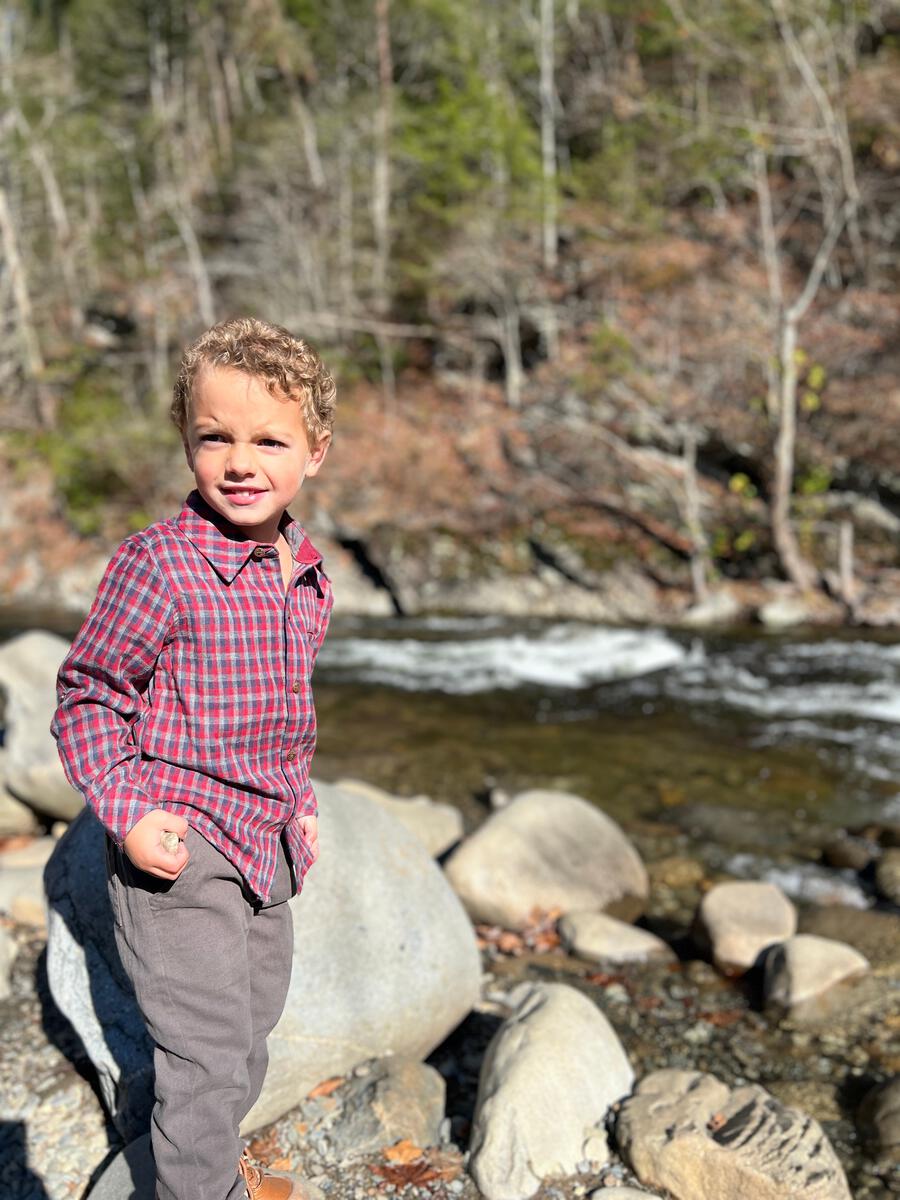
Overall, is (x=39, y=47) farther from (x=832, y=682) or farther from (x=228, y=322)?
(x=228, y=322)

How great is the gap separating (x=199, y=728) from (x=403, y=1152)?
→ 1.70 meters

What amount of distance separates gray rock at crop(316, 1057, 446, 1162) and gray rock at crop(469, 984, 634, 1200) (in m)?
0.16

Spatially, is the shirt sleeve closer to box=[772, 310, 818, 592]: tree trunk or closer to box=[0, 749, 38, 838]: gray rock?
box=[0, 749, 38, 838]: gray rock

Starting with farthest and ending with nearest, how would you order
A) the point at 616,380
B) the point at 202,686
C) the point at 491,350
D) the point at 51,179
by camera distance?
the point at 51,179 < the point at 491,350 < the point at 616,380 < the point at 202,686

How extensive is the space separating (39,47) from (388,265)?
1664cm

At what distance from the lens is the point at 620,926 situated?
14.1ft

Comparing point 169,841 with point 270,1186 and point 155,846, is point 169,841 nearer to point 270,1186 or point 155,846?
point 155,846

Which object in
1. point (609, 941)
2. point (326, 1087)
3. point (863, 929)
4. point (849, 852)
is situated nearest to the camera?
point (326, 1087)

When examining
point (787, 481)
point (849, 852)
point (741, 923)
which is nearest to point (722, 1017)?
point (741, 923)

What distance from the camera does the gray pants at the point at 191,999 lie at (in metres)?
1.71

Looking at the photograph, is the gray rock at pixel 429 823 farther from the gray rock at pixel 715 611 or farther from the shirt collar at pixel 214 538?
the gray rock at pixel 715 611

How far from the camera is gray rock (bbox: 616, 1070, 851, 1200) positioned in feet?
7.98

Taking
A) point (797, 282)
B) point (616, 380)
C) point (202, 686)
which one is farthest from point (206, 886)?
point (797, 282)

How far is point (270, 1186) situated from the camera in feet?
6.88
